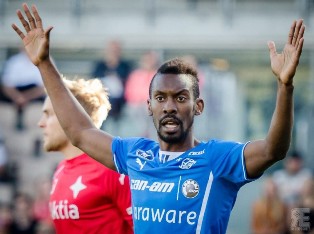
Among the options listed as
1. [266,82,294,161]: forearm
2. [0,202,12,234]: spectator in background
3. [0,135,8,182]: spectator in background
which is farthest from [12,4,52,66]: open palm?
[0,135,8,182]: spectator in background

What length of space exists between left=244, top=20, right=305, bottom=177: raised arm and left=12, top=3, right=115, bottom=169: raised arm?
1.23 meters

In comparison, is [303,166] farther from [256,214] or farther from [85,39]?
[85,39]

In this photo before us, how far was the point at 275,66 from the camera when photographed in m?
5.20

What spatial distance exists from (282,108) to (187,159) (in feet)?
2.72

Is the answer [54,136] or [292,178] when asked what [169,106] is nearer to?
[54,136]

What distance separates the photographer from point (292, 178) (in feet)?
44.6

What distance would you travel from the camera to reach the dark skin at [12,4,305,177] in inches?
202

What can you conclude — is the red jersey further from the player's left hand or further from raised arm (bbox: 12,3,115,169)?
the player's left hand

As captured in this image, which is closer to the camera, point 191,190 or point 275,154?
point 275,154

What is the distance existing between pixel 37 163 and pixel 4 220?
161cm

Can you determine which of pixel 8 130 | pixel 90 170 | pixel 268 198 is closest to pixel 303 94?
pixel 268 198

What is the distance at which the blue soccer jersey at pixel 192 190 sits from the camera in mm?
5457

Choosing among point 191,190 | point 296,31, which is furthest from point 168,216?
point 296,31

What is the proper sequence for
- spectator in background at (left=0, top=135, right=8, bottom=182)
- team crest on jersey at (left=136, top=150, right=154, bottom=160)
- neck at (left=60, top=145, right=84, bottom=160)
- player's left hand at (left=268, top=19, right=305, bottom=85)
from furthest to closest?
spectator in background at (left=0, top=135, right=8, bottom=182), neck at (left=60, top=145, right=84, bottom=160), team crest on jersey at (left=136, top=150, right=154, bottom=160), player's left hand at (left=268, top=19, right=305, bottom=85)
